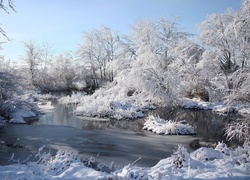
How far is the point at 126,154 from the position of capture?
880 centimetres

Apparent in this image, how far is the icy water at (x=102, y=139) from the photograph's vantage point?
859 centimetres

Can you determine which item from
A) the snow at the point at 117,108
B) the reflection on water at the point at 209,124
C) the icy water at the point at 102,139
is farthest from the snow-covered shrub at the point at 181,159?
the snow at the point at 117,108

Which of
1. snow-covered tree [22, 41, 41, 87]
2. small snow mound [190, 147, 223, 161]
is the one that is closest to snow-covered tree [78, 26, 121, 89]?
snow-covered tree [22, 41, 41, 87]

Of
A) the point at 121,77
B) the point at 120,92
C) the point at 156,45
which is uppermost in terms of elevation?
the point at 156,45

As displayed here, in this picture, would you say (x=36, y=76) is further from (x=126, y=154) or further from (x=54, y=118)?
(x=126, y=154)

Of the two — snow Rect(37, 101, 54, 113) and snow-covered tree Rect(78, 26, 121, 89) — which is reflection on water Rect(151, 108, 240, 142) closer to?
snow Rect(37, 101, 54, 113)

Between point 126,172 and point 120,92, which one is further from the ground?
point 120,92

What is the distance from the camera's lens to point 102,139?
11.1 metres

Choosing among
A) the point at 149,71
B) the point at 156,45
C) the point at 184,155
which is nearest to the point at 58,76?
the point at 156,45

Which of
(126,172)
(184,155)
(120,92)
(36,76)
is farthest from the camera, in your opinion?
(36,76)

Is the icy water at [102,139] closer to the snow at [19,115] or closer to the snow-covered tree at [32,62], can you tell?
the snow at [19,115]

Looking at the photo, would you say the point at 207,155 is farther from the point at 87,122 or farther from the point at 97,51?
the point at 97,51

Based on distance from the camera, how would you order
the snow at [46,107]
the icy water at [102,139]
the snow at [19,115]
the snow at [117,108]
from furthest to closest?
the snow at [46,107] → the snow at [117,108] → the snow at [19,115] → the icy water at [102,139]

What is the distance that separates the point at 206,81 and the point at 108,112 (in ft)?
38.7
